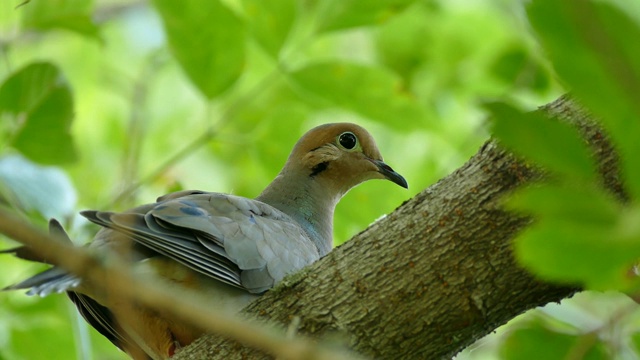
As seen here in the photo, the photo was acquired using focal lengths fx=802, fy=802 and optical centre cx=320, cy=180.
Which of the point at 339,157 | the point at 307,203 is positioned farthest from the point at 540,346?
the point at 339,157

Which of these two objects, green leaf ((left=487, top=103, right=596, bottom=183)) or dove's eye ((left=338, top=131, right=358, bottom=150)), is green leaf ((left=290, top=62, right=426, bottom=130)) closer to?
dove's eye ((left=338, top=131, right=358, bottom=150))

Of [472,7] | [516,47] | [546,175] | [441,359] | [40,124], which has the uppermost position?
[472,7]

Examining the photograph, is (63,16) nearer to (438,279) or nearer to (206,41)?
(206,41)

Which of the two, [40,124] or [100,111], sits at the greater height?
[100,111]

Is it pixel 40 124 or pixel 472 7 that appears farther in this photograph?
pixel 472 7

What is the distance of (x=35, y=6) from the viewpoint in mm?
3551

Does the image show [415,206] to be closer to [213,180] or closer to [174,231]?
[174,231]

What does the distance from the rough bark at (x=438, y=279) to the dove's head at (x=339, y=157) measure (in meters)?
1.76

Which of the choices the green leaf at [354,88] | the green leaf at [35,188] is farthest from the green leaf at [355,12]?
the green leaf at [35,188]

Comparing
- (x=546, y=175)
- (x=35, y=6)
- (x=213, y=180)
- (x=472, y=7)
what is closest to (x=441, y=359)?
(x=546, y=175)

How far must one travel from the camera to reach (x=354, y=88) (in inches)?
145

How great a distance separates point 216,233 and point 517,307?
3.73 feet

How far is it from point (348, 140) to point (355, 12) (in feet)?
3.37

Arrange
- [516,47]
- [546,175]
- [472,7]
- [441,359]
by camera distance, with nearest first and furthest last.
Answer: [546,175] < [441,359] < [516,47] < [472,7]
